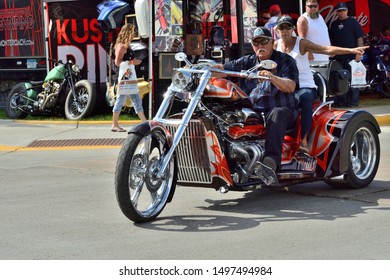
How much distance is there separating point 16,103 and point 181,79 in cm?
945

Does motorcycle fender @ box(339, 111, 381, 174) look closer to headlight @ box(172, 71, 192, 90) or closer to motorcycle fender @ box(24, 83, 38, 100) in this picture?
headlight @ box(172, 71, 192, 90)

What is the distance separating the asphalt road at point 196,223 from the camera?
245 inches

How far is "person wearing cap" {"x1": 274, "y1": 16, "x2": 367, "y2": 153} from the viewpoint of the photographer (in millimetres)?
8086

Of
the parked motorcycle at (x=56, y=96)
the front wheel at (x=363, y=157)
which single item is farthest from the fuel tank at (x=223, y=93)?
the parked motorcycle at (x=56, y=96)

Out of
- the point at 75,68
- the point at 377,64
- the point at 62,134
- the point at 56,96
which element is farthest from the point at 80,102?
the point at 377,64

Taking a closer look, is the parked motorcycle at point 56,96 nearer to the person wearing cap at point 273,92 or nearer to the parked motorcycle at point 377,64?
the parked motorcycle at point 377,64

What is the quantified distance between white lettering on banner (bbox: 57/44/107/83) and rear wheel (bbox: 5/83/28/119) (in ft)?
3.36

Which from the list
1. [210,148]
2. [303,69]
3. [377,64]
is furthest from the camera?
[377,64]

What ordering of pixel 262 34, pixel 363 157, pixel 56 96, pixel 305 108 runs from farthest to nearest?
pixel 56 96, pixel 363 157, pixel 305 108, pixel 262 34

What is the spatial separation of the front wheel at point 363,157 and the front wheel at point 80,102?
732 cm

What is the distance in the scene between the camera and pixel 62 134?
46.5 feet

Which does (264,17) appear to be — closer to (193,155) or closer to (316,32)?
(316,32)

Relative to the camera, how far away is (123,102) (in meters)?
13.9

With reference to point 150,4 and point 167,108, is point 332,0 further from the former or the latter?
point 167,108
